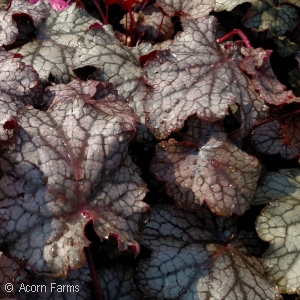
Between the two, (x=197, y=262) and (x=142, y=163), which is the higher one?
(x=142, y=163)

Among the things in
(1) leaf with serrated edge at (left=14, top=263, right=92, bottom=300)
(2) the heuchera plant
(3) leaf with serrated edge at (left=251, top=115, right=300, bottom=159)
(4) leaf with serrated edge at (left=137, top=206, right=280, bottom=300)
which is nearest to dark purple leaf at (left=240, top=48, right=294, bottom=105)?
(2) the heuchera plant

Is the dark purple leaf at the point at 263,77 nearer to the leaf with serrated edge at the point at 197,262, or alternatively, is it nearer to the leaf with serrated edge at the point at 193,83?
the leaf with serrated edge at the point at 193,83

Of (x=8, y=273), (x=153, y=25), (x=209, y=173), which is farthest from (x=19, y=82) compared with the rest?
(x=153, y=25)

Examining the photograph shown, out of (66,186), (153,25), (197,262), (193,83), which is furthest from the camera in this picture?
(153,25)

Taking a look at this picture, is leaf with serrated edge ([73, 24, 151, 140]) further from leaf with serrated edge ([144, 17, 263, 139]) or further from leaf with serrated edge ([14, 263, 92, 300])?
leaf with serrated edge ([14, 263, 92, 300])

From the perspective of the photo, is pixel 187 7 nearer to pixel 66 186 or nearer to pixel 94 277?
pixel 66 186

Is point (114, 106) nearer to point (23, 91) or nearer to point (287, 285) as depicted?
point (23, 91)
